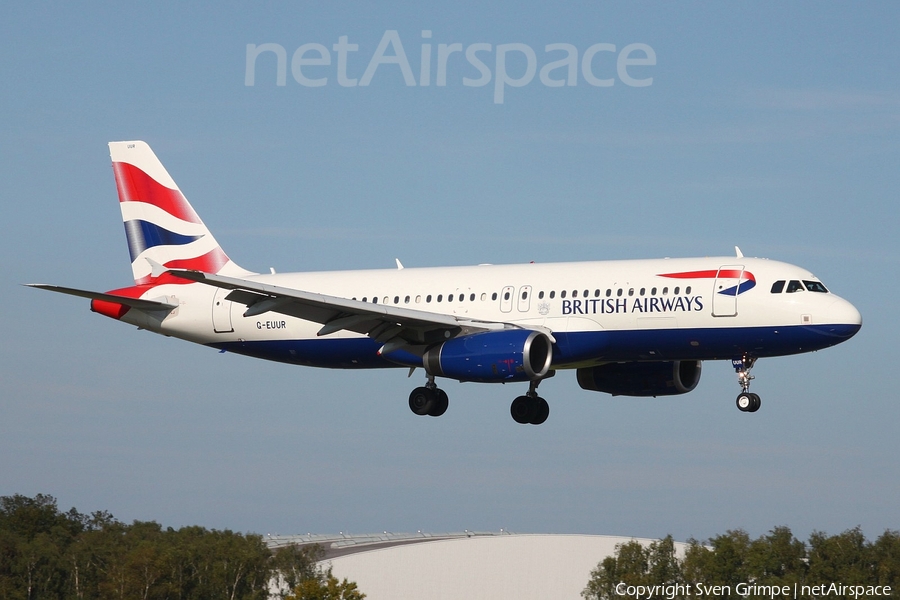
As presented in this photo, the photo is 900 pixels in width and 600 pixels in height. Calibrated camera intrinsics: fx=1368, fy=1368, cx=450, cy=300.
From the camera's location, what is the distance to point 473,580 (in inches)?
3863

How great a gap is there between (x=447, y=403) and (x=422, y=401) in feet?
3.21

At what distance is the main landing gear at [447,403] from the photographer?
47.6m

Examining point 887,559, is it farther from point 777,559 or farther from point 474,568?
point 474,568

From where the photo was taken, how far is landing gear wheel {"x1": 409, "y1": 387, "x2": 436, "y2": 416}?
47.5m

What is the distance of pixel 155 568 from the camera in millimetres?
98562

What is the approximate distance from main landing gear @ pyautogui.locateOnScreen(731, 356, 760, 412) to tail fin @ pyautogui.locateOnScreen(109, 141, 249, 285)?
20.0 metres

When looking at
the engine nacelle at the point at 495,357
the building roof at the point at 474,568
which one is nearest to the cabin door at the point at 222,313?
the engine nacelle at the point at 495,357

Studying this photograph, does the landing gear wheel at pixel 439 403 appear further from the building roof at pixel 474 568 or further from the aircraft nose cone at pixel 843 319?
the building roof at pixel 474 568

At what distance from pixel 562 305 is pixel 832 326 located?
8.49 metres

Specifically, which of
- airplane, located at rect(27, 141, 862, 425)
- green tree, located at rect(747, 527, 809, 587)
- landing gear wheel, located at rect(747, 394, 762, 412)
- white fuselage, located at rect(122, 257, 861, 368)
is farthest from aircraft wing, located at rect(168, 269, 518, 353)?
green tree, located at rect(747, 527, 809, 587)

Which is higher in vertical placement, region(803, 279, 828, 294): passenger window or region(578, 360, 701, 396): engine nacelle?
region(803, 279, 828, 294): passenger window

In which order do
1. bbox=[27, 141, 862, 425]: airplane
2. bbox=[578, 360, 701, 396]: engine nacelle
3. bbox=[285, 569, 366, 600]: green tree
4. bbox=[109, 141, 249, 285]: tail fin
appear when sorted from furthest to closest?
bbox=[285, 569, 366, 600]: green tree
bbox=[109, 141, 249, 285]: tail fin
bbox=[578, 360, 701, 396]: engine nacelle
bbox=[27, 141, 862, 425]: airplane

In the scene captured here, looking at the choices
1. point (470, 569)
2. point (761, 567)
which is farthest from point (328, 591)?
point (761, 567)

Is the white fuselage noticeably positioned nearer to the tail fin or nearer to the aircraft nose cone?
the aircraft nose cone
